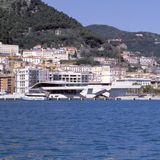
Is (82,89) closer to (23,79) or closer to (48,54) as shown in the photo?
(23,79)

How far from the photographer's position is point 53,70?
130 metres

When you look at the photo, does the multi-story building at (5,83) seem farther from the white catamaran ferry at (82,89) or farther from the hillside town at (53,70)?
the white catamaran ferry at (82,89)

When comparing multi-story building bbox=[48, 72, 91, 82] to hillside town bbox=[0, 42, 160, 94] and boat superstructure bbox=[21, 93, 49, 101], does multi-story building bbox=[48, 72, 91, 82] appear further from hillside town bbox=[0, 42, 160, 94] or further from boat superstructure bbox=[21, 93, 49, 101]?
boat superstructure bbox=[21, 93, 49, 101]

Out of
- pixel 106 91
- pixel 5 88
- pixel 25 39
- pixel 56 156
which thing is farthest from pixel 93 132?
pixel 25 39

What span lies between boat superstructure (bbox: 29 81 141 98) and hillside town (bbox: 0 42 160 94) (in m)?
5.58

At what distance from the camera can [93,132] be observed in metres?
24.5

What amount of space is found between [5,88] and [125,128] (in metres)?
85.3

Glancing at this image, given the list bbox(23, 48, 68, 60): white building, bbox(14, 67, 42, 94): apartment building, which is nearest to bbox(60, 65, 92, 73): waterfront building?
bbox(23, 48, 68, 60): white building

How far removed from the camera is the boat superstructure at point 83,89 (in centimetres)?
9344

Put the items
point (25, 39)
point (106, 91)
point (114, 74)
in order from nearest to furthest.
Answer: point (106, 91), point (114, 74), point (25, 39)

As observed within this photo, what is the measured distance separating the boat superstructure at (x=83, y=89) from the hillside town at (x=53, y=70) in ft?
18.3

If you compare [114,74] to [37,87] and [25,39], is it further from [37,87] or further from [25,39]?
[37,87]

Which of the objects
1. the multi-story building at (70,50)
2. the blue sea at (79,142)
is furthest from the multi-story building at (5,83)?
the blue sea at (79,142)

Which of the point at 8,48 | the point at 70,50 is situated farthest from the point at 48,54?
the point at 8,48
